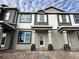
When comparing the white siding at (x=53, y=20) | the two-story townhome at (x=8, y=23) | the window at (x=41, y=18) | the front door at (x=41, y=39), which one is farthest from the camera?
the window at (x=41, y=18)

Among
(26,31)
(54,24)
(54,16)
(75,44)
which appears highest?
(54,16)

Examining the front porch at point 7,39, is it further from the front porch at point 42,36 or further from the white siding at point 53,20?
the white siding at point 53,20

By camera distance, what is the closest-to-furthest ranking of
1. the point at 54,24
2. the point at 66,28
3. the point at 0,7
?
the point at 66,28
the point at 0,7
the point at 54,24

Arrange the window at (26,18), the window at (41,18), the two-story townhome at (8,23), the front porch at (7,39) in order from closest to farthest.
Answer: the front porch at (7,39) → the two-story townhome at (8,23) → the window at (26,18) → the window at (41,18)

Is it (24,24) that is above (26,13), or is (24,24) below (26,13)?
below

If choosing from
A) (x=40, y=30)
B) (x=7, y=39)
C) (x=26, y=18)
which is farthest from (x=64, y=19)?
(x=7, y=39)

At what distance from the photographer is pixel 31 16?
12422 mm

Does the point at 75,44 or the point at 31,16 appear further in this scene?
the point at 31,16

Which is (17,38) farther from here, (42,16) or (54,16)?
(54,16)

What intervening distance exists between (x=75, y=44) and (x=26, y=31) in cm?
696

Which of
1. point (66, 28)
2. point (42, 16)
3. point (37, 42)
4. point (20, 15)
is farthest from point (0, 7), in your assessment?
point (66, 28)

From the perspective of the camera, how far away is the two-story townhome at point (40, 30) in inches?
427

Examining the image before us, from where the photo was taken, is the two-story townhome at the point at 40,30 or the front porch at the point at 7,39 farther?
the two-story townhome at the point at 40,30

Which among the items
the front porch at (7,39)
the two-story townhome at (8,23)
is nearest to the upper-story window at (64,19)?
the two-story townhome at (8,23)
